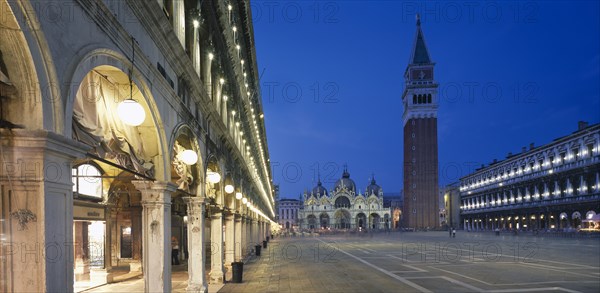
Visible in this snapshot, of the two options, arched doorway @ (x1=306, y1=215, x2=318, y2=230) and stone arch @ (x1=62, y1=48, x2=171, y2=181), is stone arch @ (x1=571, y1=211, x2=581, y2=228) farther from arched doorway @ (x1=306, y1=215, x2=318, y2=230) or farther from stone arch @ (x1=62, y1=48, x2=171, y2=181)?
arched doorway @ (x1=306, y1=215, x2=318, y2=230)

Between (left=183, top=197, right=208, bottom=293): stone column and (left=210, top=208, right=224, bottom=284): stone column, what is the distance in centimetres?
413

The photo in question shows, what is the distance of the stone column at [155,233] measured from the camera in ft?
35.9

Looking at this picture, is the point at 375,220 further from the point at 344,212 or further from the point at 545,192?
the point at 545,192

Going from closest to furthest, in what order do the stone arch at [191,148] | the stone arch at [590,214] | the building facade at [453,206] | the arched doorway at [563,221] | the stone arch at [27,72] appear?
the stone arch at [27,72] → the stone arch at [191,148] → the stone arch at [590,214] → the arched doorway at [563,221] → the building facade at [453,206]

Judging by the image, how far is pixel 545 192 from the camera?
86062 millimetres

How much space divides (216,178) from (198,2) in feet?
19.1

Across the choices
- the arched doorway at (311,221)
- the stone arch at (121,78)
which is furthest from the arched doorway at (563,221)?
the arched doorway at (311,221)

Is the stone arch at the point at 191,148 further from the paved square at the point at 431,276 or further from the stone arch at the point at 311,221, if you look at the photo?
the stone arch at the point at 311,221

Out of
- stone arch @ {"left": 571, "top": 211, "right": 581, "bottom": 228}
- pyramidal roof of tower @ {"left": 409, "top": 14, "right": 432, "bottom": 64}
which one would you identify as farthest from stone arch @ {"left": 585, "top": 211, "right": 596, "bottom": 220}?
pyramidal roof of tower @ {"left": 409, "top": 14, "right": 432, "bottom": 64}

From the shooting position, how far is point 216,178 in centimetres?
1708

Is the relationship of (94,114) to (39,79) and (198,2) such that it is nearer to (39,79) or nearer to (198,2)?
(39,79)

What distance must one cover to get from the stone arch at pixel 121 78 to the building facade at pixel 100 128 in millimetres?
24

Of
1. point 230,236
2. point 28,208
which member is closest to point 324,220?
point 230,236

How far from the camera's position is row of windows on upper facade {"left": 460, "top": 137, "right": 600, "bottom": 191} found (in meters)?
74.2
